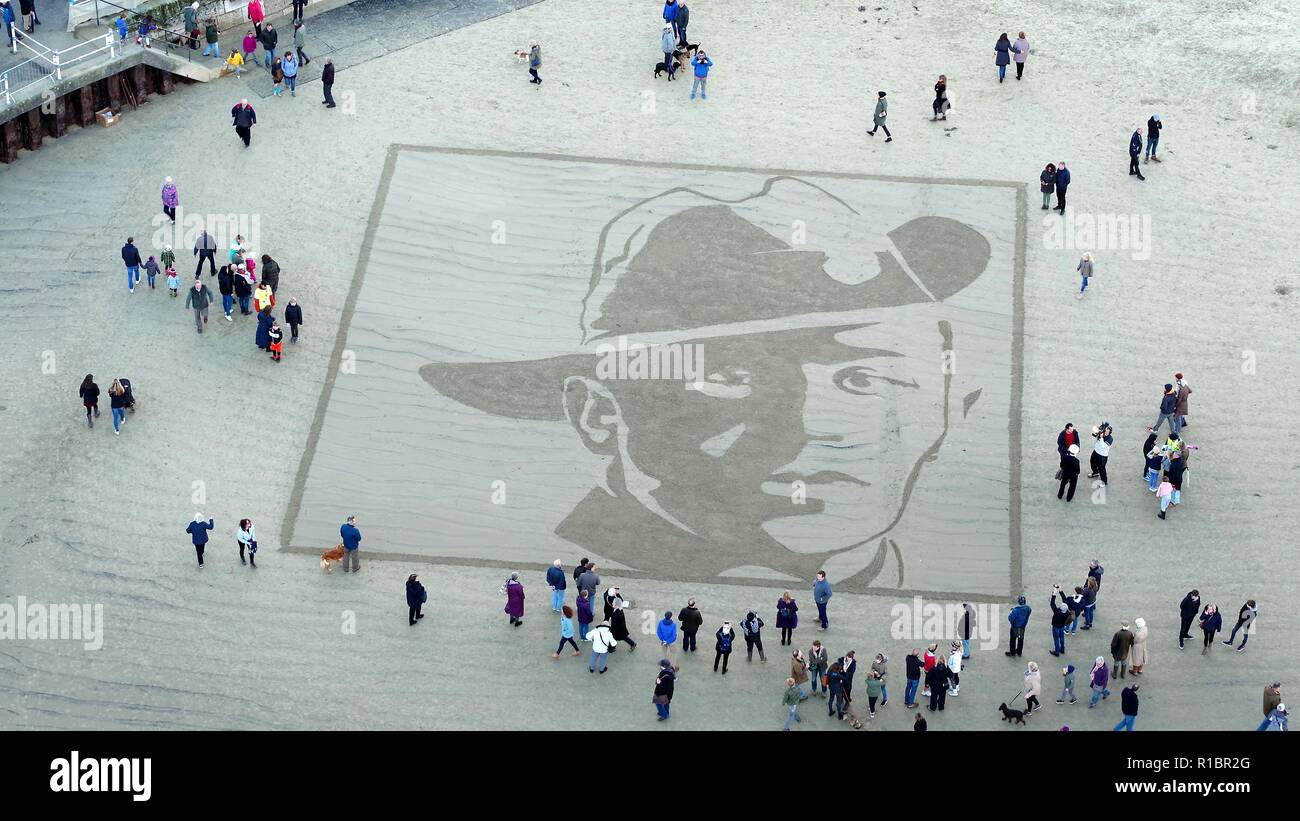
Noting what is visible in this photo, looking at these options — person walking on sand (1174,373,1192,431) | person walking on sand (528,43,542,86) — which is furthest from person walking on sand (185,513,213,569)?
person walking on sand (1174,373,1192,431)

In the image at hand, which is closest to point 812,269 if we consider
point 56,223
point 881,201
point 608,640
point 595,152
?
point 881,201

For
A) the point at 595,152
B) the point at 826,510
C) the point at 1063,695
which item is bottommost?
the point at 1063,695

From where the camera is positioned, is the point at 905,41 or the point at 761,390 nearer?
the point at 761,390

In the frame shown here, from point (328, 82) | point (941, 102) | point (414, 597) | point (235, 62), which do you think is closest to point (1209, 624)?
point (414, 597)

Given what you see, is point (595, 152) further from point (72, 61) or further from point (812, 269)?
point (72, 61)

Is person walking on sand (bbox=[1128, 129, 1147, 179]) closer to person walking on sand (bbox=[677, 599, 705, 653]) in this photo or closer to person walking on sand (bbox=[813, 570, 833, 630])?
person walking on sand (bbox=[813, 570, 833, 630])

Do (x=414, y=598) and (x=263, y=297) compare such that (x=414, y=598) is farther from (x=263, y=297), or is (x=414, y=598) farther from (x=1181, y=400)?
(x=1181, y=400)
